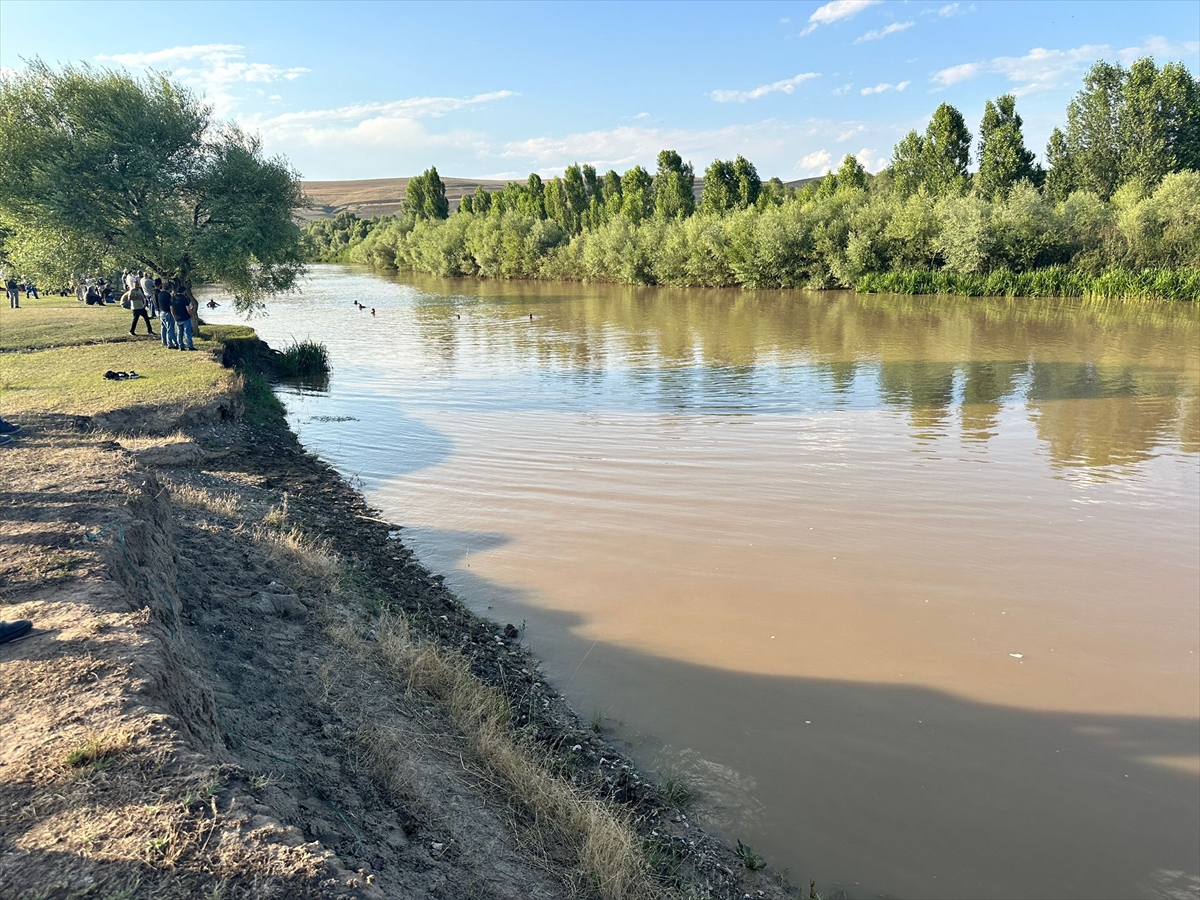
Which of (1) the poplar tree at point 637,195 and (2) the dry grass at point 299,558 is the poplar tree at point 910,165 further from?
(2) the dry grass at point 299,558

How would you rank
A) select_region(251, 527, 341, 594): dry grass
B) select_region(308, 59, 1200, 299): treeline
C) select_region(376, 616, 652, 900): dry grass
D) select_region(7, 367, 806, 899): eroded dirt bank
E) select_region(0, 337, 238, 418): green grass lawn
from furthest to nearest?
select_region(308, 59, 1200, 299): treeline, select_region(0, 337, 238, 418): green grass lawn, select_region(251, 527, 341, 594): dry grass, select_region(376, 616, 652, 900): dry grass, select_region(7, 367, 806, 899): eroded dirt bank

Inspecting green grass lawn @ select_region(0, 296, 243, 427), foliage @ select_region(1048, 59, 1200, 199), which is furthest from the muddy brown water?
foliage @ select_region(1048, 59, 1200, 199)

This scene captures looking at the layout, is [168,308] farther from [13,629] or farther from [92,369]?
[13,629]

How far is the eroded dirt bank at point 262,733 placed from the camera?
2936 millimetres

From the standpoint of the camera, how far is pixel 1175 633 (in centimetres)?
760


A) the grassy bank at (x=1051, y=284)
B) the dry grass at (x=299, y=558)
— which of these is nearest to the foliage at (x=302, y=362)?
the dry grass at (x=299, y=558)

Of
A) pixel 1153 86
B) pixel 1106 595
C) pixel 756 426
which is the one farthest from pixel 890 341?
pixel 1153 86

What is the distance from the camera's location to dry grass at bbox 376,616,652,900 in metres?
4.33

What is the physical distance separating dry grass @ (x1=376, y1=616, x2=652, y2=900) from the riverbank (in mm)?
17

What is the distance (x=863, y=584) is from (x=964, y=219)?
138 ft

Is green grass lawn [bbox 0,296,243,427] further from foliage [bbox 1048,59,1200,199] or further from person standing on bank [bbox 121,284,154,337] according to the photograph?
foliage [bbox 1048,59,1200,199]

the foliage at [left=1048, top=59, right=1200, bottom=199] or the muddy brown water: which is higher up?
the foliage at [left=1048, top=59, right=1200, bottom=199]

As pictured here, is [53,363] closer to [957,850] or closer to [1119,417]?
[957,850]

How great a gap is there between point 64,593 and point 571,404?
14.1m
